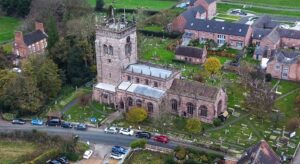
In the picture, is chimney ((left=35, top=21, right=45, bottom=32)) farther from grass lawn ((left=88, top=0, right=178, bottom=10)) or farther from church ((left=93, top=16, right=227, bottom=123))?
grass lawn ((left=88, top=0, right=178, bottom=10))

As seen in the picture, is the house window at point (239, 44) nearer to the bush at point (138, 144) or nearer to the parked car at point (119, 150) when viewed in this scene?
the bush at point (138, 144)

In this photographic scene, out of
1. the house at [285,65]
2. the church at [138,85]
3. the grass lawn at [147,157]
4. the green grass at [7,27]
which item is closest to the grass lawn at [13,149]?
the grass lawn at [147,157]

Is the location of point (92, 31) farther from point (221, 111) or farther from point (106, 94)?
point (221, 111)

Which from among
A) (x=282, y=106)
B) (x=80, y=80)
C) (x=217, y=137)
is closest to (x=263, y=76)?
(x=282, y=106)

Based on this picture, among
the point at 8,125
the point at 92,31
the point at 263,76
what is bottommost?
the point at 8,125

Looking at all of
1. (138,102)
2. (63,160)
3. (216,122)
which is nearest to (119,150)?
(63,160)

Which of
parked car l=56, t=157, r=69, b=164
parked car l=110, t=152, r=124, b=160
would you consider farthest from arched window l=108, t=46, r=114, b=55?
parked car l=56, t=157, r=69, b=164
